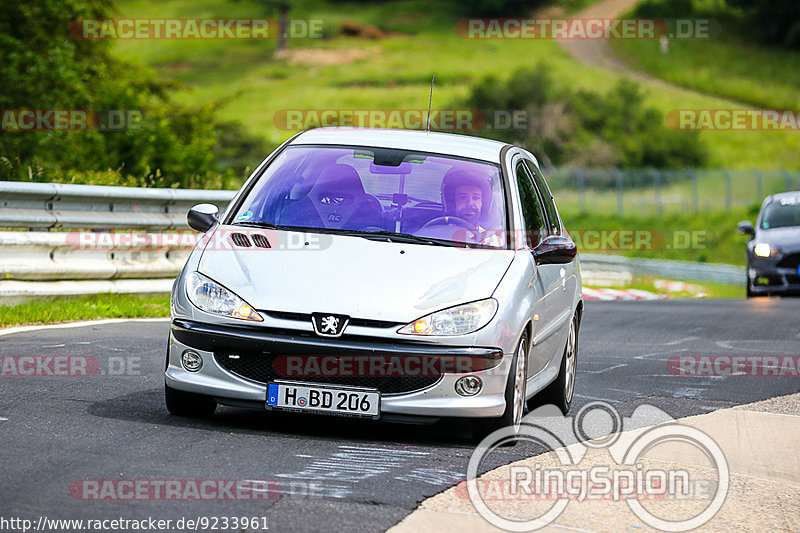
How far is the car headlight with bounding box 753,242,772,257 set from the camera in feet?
69.5

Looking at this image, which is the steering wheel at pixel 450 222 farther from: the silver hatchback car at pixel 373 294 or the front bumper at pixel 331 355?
the front bumper at pixel 331 355

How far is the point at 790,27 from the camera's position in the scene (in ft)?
349

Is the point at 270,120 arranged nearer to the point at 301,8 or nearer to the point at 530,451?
the point at 301,8

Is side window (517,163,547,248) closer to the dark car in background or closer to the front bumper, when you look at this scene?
the front bumper

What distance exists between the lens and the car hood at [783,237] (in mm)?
21031

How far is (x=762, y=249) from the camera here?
2125 centimetres

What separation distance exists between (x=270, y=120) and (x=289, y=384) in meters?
83.8

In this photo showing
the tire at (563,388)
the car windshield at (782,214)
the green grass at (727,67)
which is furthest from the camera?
the green grass at (727,67)

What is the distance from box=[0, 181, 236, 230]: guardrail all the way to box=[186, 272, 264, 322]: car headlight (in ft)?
17.7

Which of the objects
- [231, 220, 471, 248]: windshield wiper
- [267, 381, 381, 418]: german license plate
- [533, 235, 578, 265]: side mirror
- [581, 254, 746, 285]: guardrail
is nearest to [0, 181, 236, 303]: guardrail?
[231, 220, 471, 248]: windshield wiper

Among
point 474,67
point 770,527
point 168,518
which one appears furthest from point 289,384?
point 474,67

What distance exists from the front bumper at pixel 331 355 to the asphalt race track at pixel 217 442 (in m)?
0.21

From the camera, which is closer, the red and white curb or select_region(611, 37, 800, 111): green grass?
the red and white curb

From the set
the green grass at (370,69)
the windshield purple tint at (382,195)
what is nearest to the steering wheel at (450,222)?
the windshield purple tint at (382,195)
